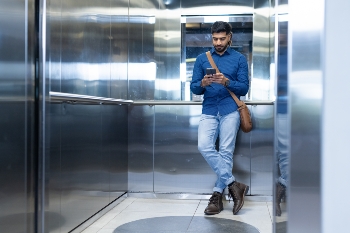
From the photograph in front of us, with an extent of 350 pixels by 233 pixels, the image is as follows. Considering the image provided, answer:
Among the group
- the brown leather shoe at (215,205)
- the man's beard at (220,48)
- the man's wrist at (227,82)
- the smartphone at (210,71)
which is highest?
the man's beard at (220,48)

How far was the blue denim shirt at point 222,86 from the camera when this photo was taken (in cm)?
518

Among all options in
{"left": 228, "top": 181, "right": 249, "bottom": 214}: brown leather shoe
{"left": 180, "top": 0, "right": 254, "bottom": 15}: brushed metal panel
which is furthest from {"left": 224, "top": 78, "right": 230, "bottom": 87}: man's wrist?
{"left": 180, "top": 0, "right": 254, "bottom": 15}: brushed metal panel

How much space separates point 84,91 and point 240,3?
2.78 meters

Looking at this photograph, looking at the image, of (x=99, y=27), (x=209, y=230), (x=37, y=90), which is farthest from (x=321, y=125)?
(x=99, y=27)

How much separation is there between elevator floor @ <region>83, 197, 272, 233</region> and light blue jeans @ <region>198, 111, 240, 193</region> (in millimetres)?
356

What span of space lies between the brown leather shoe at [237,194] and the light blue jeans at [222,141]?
0.07 metres

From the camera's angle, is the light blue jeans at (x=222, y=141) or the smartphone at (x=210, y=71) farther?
the light blue jeans at (x=222, y=141)

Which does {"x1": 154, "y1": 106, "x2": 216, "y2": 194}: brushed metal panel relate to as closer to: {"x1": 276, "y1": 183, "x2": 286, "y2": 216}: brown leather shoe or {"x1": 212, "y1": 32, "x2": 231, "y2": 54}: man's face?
{"x1": 212, "y1": 32, "x2": 231, "y2": 54}: man's face

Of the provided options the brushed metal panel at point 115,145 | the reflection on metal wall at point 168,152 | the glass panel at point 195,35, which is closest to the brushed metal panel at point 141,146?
the reflection on metal wall at point 168,152

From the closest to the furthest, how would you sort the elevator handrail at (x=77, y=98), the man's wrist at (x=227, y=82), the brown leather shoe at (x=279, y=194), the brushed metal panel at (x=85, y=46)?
the brown leather shoe at (x=279, y=194) → the elevator handrail at (x=77, y=98) → the brushed metal panel at (x=85, y=46) → the man's wrist at (x=227, y=82)

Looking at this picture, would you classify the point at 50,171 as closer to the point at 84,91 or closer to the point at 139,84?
the point at 84,91

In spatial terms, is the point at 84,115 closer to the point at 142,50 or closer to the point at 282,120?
the point at 142,50

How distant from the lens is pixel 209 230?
14.2 ft

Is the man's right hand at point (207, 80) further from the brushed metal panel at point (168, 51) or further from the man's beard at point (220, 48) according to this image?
the brushed metal panel at point (168, 51)
